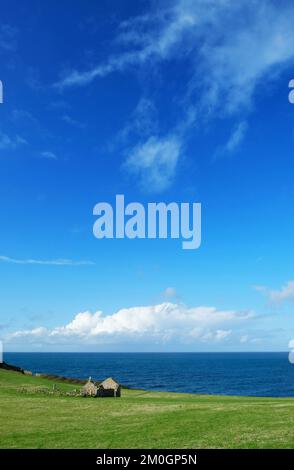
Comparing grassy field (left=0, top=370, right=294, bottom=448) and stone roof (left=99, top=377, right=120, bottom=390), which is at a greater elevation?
grassy field (left=0, top=370, right=294, bottom=448)

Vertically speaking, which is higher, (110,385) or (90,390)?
(110,385)

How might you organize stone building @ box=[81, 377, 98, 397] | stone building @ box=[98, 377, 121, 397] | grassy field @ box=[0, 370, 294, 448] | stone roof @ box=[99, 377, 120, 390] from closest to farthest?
grassy field @ box=[0, 370, 294, 448] → stone building @ box=[81, 377, 98, 397] → stone building @ box=[98, 377, 121, 397] → stone roof @ box=[99, 377, 120, 390]

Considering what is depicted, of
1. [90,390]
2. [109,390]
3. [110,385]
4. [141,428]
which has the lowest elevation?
[109,390]

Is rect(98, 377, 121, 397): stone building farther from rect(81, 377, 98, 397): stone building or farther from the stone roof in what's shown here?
rect(81, 377, 98, 397): stone building

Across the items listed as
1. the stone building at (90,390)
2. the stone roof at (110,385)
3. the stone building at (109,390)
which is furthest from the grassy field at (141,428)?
the stone roof at (110,385)

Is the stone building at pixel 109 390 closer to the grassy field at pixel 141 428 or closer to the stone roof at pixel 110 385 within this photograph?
the stone roof at pixel 110 385

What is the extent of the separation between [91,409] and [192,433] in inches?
852

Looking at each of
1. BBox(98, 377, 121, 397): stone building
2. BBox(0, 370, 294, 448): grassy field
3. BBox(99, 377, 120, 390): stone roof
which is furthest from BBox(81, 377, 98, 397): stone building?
BBox(0, 370, 294, 448): grassy field

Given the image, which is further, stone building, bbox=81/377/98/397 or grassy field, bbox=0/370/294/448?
stone building, bbox=81/377/98/397

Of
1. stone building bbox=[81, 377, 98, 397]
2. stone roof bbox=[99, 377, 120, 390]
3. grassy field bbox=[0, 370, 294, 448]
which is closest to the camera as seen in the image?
grassy field bbox=[0, 370, 294, 448]

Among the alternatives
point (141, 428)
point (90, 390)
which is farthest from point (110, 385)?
point (141, 428)

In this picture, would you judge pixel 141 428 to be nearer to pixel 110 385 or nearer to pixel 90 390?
pixel 90 390
